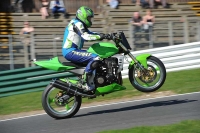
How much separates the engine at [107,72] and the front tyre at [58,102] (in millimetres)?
491

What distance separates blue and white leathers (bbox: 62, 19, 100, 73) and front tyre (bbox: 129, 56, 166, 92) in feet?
2.63

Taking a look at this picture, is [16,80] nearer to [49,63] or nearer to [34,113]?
[34,113]

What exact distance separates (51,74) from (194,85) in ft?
12.4

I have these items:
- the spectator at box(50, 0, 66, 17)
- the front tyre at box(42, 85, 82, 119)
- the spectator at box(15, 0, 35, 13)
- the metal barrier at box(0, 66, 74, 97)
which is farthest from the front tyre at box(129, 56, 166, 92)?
the spectator at box(15, 0, 35, 13)

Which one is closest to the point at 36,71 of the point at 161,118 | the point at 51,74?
the point at 51,74

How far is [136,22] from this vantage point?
50.5 feet

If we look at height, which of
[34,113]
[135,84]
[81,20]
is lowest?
[34,113]

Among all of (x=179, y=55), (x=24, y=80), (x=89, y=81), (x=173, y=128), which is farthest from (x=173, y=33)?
(x=173, y=128)

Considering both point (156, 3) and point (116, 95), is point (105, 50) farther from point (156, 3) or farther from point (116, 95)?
point (156, 3)

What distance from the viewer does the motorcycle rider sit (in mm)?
8439

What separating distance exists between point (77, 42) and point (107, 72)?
769 millimetres

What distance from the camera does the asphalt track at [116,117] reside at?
7551 millimetres

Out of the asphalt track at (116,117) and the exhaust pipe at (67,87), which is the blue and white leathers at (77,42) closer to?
the exhaust pipe at (67,87)

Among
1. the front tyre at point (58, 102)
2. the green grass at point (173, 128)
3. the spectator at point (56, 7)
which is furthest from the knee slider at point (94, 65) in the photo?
the spectator at point (56, 7)
